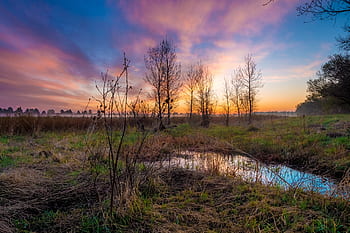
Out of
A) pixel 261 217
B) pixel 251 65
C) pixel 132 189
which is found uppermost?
pixel 251 65

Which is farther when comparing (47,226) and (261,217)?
(261,217)

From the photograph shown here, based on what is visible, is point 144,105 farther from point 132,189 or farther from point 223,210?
point 223,210

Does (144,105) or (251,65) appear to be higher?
(251,65)

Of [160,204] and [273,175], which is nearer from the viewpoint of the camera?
[160,204]

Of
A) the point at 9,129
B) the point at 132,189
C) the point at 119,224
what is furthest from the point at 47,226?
the point at 9,129

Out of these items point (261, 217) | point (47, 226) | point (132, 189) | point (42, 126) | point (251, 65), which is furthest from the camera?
point (251, 65)

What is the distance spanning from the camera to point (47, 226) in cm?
205

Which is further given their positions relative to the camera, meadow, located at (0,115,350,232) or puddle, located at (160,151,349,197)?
puddle, located at (160,151,349,197)

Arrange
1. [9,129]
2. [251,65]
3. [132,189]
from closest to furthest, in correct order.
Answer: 1. [132,189]
2. [9,129]
3. [251,65]

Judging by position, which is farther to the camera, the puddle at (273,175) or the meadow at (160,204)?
the puddle at (273,175)

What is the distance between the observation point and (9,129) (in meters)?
10.4

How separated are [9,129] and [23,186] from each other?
10.6m

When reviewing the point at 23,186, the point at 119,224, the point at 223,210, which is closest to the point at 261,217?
the point at 223,210

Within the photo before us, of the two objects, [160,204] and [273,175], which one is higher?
[160,204]
